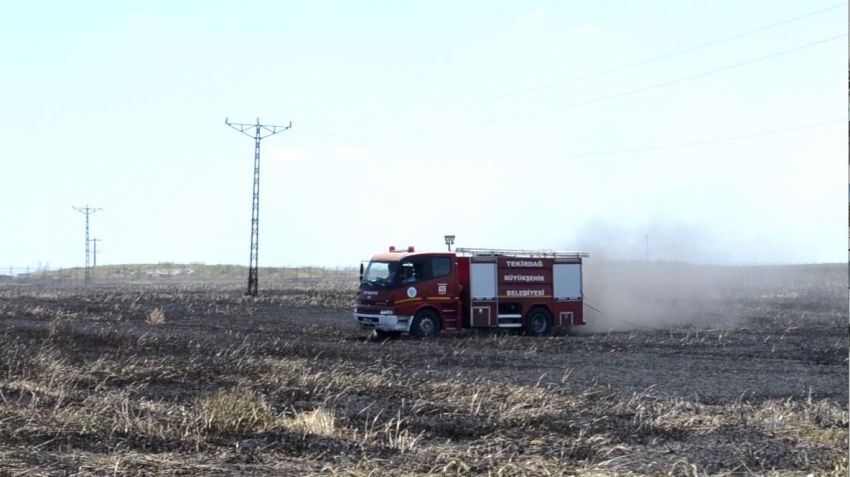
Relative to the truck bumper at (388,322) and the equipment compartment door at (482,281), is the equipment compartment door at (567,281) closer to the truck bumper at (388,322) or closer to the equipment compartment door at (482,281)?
the equipment compartment door at (482,281)

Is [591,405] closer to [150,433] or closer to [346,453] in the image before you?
[346,453]

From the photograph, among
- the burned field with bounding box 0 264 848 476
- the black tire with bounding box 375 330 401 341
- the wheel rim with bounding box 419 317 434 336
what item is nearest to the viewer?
the burned field with bounding box 0 264 848 476

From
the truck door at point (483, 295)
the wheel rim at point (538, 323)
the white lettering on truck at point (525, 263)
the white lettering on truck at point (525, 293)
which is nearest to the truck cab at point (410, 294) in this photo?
the truck door at point (483, 295)

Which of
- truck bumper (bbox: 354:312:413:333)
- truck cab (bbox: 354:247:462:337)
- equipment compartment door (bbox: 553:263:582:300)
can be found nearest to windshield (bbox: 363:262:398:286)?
truck cab (bbox: 354:247:462:337)

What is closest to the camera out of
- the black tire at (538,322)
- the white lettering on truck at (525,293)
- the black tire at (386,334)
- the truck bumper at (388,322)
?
the truck bumper at (388,322)

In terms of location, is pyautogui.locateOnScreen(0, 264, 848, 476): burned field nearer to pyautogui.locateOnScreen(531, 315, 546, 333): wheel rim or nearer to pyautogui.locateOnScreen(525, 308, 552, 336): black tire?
pyautogui.locateOnScreen(525, 308, 552, 336): black tire

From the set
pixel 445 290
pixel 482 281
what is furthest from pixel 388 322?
pixel 482 281

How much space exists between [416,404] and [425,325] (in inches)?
580

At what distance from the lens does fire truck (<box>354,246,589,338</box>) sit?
27.3 m

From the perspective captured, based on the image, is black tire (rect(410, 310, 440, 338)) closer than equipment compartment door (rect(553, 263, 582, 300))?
Yes

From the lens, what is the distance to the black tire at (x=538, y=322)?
97.5 feet

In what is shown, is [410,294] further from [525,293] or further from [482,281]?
[525,293]

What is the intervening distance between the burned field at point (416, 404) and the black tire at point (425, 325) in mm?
791

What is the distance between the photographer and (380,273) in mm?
27750
